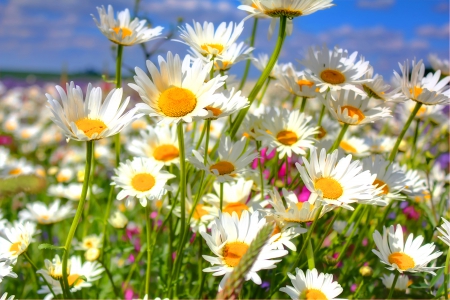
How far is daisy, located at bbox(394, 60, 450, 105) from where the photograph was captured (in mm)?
825

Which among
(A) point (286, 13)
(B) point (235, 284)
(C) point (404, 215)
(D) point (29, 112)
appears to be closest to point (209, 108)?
(A) point (286, 13)

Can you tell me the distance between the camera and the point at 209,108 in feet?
2.37

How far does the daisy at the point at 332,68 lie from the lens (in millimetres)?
821

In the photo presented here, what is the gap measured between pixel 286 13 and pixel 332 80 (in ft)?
0.57

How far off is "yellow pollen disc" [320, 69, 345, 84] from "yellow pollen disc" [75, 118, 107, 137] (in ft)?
1.39

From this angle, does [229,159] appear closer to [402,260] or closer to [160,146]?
[160,146]

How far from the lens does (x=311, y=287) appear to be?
63cm

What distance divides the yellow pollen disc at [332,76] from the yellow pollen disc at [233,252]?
1.21ft

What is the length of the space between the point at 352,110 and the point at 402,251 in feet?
0.89

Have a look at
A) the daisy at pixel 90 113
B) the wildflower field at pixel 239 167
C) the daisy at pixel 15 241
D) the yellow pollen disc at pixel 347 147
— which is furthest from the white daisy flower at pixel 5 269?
the yellow pollen disc at pixel 347 147

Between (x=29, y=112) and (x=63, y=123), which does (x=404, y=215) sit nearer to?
(x=63, y=123)

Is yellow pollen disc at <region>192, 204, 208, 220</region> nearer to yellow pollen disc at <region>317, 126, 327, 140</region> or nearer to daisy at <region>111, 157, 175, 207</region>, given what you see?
daisy at <region>111, 157, 175, 207</region>

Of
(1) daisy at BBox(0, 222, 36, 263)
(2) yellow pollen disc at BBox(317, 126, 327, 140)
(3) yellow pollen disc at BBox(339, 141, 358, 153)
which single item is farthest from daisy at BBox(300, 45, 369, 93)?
(1) daisy at BBox(0, 222, 36, 263)

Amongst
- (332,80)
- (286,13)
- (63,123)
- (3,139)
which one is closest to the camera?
(63,123)
